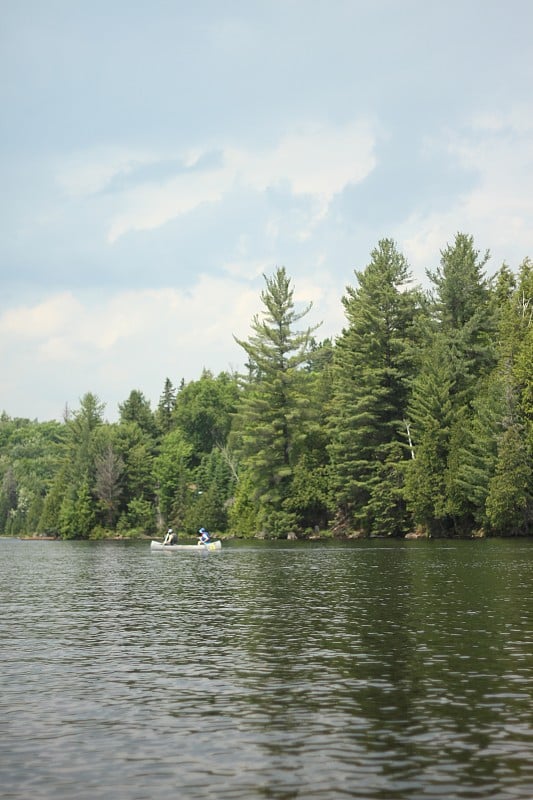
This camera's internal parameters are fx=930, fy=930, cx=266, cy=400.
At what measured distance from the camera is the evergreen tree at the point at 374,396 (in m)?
93.6

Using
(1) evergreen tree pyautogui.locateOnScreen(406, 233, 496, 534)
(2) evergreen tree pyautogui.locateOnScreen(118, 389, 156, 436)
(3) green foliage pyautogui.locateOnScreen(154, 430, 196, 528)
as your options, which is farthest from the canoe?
(2) evergreen tree pyautogui.locateOnScreen(118, 389, 156, 436)

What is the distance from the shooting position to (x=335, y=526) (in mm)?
100375

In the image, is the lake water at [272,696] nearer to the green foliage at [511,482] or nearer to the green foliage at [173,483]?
the green foliage at [511,482]

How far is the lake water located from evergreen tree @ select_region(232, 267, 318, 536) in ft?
224

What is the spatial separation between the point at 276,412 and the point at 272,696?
87560 mm

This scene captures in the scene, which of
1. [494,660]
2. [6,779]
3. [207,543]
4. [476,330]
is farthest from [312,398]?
[6,779]

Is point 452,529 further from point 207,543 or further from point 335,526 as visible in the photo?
point 207,543

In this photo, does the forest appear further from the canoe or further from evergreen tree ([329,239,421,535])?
the canoe

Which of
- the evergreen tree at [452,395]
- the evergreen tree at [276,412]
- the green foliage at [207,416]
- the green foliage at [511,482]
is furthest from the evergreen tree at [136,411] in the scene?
the green foliage at [511,482]

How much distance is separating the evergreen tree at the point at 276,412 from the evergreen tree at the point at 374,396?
4916mm

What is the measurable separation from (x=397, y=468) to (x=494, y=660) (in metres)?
72.7

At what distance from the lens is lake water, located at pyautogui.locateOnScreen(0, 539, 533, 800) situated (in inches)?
→ 444

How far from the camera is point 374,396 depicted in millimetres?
95375

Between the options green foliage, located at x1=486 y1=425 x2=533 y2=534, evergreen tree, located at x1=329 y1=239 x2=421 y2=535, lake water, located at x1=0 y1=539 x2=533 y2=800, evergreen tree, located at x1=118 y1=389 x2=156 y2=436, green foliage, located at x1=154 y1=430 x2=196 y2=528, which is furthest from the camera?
evergreen tree, located at x1=118 y1=389 x2=156 y2=436
